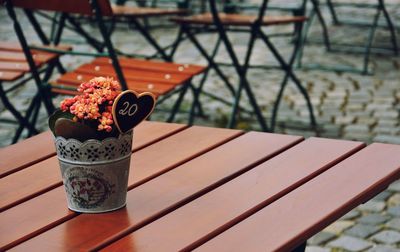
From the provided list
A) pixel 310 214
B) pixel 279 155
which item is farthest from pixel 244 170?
pixel 310 214

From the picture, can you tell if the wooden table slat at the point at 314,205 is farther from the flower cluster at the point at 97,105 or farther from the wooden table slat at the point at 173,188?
the flower cluster at the point at 97,105

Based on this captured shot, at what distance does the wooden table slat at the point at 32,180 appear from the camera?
2.59 metres

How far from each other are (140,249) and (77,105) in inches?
15.9

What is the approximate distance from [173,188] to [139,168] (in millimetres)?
224

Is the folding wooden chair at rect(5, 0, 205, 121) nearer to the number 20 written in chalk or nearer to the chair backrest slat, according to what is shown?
the chair backrest slat

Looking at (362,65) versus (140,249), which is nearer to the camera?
(140,249)

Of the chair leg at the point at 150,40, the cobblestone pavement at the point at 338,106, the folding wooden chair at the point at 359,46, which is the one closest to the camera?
the cobblestone pavement at the point at 338,106

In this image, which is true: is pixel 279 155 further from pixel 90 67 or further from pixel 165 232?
pixel 90 67

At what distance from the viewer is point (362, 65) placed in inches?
309

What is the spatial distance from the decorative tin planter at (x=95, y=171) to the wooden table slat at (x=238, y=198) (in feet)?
0.48

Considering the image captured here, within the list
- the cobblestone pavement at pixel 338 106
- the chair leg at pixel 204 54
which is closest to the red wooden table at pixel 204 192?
the cobblestone pavement at pixel 338 106

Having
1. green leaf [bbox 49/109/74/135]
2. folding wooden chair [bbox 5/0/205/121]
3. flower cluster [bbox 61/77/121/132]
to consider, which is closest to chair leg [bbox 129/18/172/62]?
folding wooden chair [bbox 5/0/205/121]

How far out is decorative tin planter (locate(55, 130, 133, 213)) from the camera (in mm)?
2373

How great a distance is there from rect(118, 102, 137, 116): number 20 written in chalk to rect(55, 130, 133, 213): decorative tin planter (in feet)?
0.19
